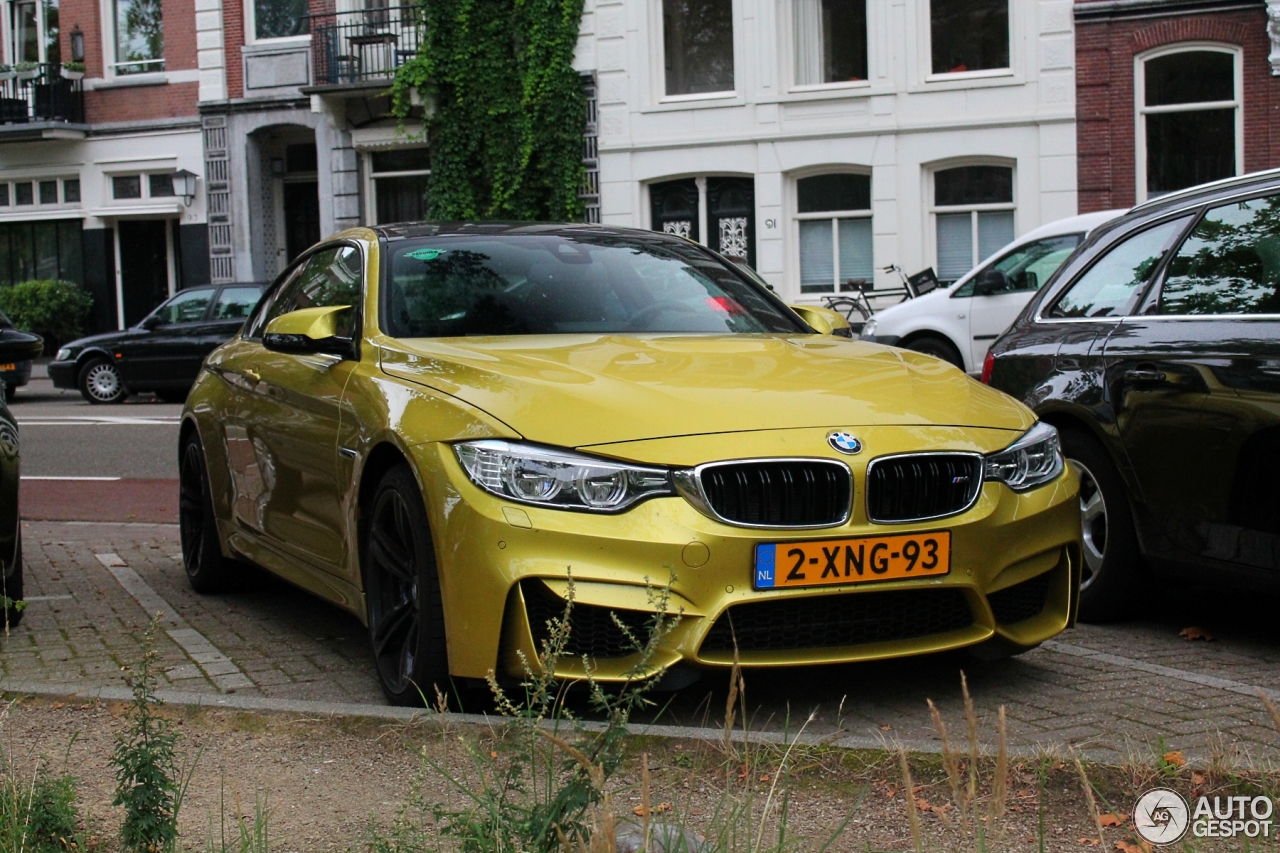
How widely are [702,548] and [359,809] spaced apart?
43.4 inches

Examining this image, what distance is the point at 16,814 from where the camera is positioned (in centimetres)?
329

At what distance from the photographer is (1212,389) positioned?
5168 mm

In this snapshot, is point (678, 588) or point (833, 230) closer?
point (678, 588)

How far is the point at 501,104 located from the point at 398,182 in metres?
3.35

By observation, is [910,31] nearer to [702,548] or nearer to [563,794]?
[702,548]

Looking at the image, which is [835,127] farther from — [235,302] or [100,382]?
[100,382]

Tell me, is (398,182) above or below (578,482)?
above

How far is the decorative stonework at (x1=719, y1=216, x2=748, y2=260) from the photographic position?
25688 millimetres

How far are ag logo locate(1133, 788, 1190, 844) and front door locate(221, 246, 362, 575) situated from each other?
9.04 ft

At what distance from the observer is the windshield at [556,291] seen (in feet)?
17.8

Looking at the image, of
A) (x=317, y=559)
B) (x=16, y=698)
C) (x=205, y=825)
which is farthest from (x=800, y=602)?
(x=16, y=698)

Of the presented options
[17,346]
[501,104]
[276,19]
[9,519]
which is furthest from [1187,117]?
[9,519]

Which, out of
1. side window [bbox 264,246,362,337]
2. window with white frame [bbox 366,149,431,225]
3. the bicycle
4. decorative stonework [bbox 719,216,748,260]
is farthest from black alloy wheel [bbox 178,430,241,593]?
window with white frame [bbox 366,149,431,225]

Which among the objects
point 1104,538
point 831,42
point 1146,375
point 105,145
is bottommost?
point 1104,538
